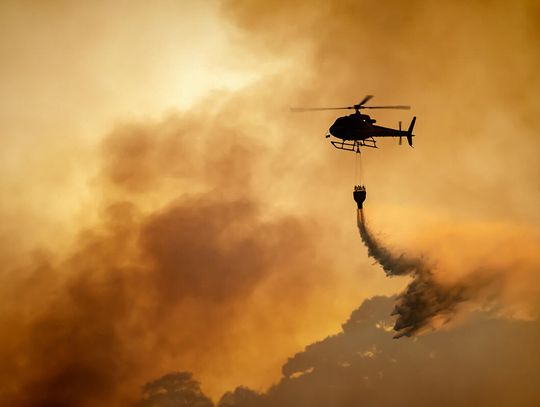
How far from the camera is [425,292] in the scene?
141 m

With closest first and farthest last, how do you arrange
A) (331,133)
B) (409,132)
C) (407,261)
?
(331,133) < (409,132) < (407,261)

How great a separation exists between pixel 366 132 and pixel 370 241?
23.6 m

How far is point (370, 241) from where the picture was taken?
408 ft

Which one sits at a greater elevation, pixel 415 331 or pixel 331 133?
pixel 331 133

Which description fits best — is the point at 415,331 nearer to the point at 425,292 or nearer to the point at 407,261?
the point at 425,292

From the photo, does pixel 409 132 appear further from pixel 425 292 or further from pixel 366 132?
pixel 425 292

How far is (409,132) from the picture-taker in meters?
117

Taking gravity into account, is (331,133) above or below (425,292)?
above

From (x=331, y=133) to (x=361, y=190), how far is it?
9.40m

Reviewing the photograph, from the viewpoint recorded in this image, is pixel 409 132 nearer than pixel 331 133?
No

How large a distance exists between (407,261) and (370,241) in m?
12.9

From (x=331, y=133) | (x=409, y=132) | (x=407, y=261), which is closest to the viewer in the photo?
(x=331, y=133)

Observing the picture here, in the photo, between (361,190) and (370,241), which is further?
(370,241)

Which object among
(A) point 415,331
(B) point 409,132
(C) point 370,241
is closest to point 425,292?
(A) point 415,331
